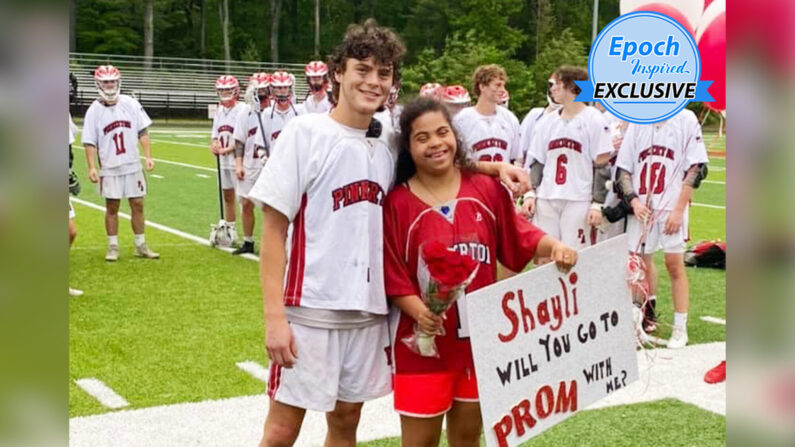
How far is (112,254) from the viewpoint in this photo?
10477 millimetres

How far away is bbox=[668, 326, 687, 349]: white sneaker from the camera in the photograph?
21.7 ft

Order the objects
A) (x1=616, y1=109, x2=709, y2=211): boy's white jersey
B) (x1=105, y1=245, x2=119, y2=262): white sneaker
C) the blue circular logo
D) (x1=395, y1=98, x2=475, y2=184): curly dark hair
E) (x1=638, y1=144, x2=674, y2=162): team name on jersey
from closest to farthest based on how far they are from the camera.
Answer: (x1=395, y1=98, x2=475, y2=184): curly dark hair
the blue circular logo
(x1=616, y1=109, x2=709, y2=211): boy's white jersey
(x1=638, y1=144, x2=674, y2=162): team name on jersey
(x1=105, y1=245, x2=119, y2=262): white sneaker

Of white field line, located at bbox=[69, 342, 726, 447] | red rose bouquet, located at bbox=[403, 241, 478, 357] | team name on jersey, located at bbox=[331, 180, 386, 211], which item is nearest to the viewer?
red rose bouquet, located at bbox=[403, 241, 478, 357]

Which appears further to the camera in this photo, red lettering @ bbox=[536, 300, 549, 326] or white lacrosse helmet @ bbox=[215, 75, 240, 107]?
white lacrosse helmet @ bbox=[215, 75, 240, 107]

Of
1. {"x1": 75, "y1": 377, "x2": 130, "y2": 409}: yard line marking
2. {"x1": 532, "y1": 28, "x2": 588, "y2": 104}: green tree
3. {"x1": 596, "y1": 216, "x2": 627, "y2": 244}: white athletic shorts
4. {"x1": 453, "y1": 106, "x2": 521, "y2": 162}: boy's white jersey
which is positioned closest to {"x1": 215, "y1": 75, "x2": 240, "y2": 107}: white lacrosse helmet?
{"x1": 453, "y1": 106, "x2": 521, "y2": 162}: boy's white jersey

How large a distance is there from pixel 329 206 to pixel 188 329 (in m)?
4.42

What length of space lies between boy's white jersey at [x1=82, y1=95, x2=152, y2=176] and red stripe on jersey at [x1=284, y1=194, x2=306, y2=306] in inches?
288

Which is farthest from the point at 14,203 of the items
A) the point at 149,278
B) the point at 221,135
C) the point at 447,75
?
the point at 447,75

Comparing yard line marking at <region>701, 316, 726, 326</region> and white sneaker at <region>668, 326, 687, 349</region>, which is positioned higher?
white sneaker at <region>668, 326, 687, 349</region>

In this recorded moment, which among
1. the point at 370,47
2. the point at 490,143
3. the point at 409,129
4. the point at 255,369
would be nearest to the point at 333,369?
the point at 409,129

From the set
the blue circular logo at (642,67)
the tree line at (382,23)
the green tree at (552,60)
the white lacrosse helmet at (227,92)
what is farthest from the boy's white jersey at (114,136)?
the green tree at (552,60)

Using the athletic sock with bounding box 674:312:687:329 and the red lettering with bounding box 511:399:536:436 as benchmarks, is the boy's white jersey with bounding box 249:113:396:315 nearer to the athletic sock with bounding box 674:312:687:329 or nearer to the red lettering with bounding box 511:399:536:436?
the red lettering with bounding box 511:399:536:436

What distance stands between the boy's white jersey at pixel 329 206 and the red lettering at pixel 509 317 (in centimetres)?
45

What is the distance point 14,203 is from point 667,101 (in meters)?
5.34
